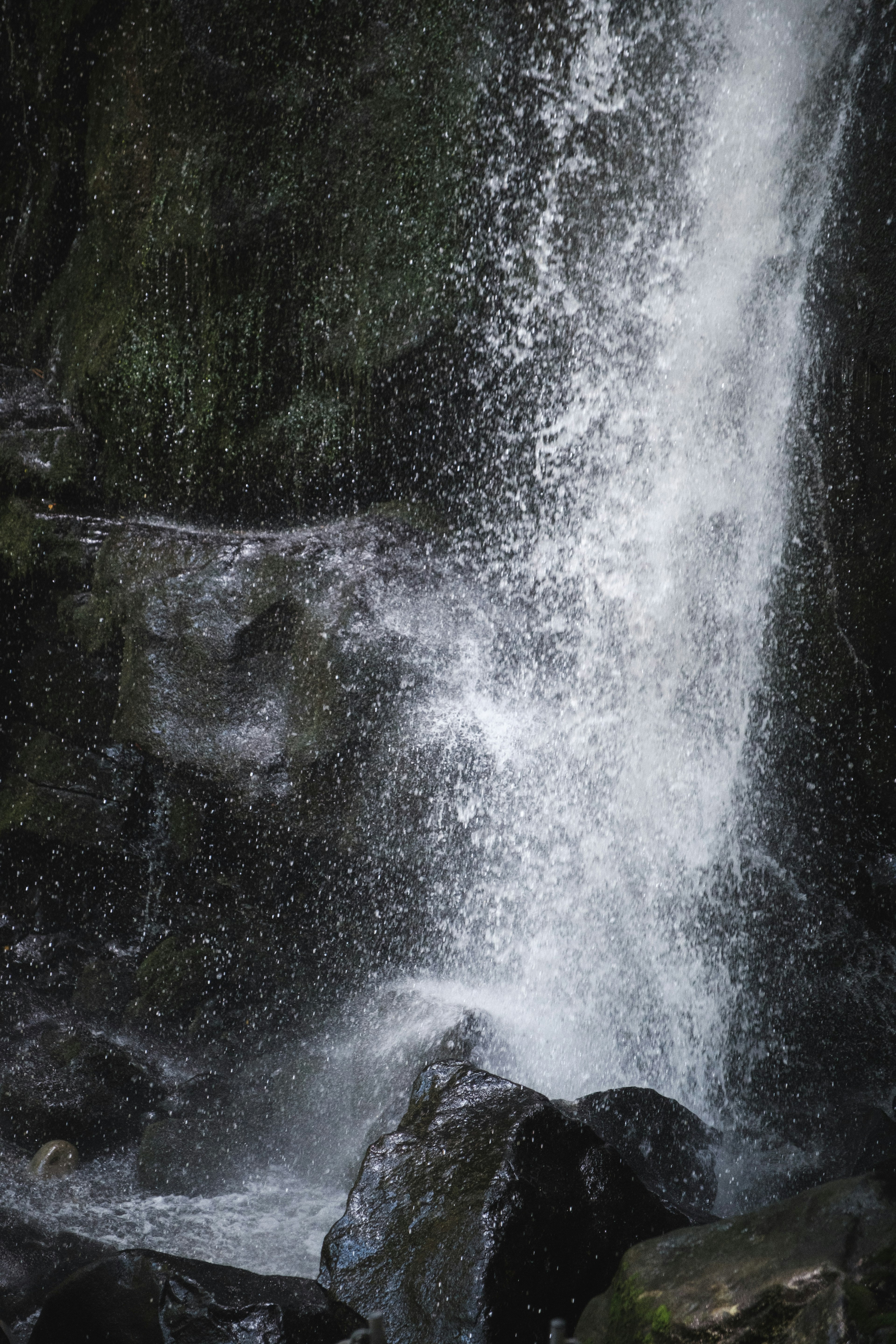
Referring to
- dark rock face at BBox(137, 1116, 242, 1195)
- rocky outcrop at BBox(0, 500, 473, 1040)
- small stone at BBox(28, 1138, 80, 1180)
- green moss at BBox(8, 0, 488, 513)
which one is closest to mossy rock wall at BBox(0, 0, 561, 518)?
green moss at BBox(8, 0, 488, 513)

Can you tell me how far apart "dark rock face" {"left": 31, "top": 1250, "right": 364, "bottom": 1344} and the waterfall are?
2490mm

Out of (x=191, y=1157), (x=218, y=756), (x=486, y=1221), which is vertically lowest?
(x=486, y=1221)

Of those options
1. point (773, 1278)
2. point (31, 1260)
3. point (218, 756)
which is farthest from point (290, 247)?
point (773, 1278)

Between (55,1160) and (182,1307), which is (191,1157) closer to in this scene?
(55,1160)

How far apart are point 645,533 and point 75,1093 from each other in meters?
4.55

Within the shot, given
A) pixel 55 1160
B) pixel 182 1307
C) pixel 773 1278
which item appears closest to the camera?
pixel 773 1278

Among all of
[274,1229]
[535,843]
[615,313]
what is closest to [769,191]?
[615,313]

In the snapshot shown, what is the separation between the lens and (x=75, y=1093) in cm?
508

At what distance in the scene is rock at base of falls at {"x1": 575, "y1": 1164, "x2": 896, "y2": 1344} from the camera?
2.23m

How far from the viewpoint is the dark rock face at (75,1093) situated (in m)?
4.96

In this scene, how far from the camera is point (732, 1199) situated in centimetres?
458

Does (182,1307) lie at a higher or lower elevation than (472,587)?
lower

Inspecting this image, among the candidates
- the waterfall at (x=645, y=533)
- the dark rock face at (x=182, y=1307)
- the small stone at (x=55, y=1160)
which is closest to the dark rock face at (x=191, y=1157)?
the small stone at (x=55, y=1160)

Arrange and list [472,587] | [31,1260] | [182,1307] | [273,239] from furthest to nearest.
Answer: [273,239]
[472,587]
[31,1260]
[182,1307]
